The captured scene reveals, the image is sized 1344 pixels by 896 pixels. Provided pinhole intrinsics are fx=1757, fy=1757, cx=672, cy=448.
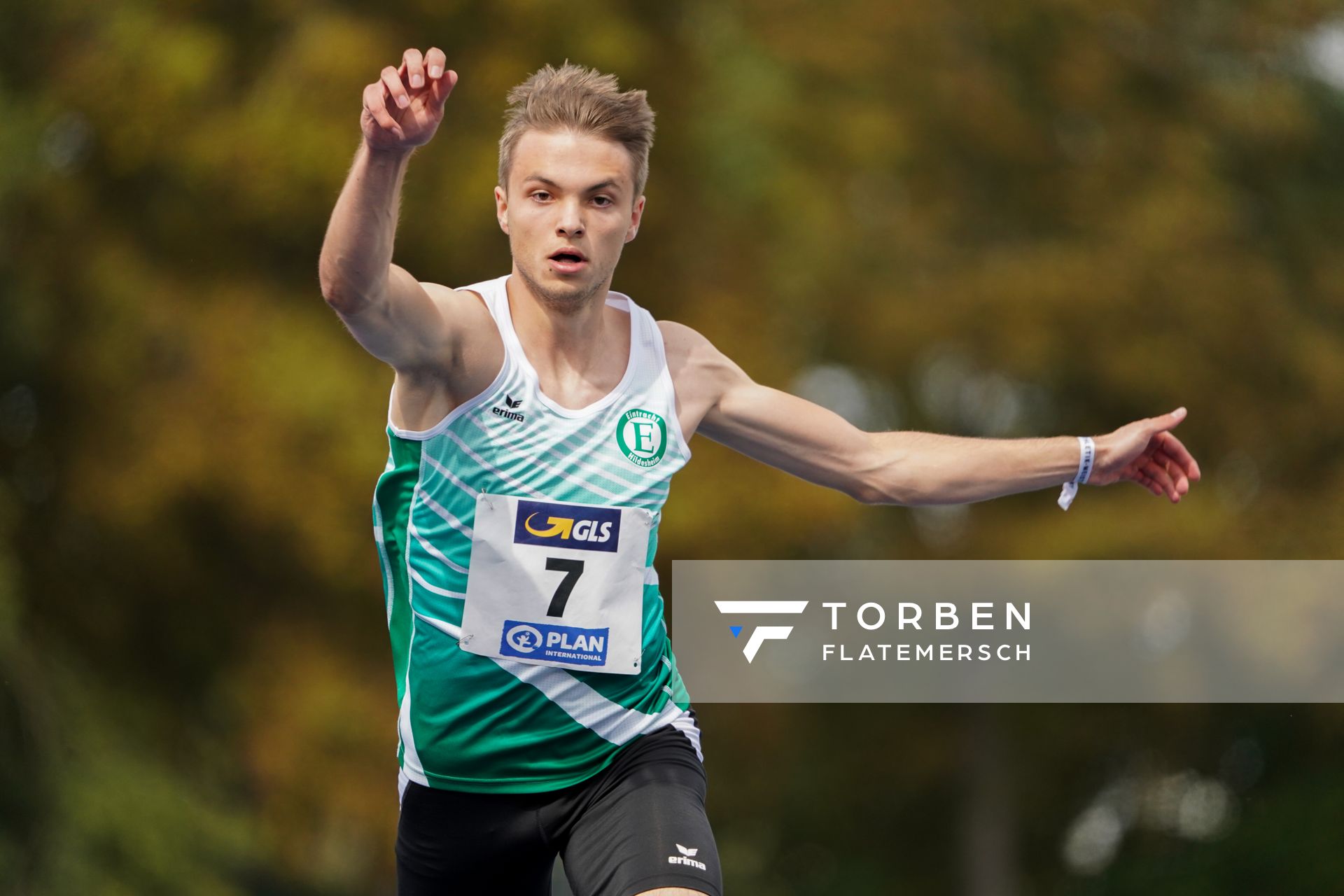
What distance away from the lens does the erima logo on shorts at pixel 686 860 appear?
457cm

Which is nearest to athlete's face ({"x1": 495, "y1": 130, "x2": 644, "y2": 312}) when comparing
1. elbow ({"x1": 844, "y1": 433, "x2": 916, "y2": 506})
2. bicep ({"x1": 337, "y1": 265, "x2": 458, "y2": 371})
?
bicep ({"x1": 337, "y1": 265, "x2": 458, "y2": 371})

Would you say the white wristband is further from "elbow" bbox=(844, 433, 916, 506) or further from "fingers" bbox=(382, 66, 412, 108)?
"fingers" bbox=(382, 66, 412, 108)

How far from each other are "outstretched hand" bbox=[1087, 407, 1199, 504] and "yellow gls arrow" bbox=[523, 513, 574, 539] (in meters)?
1.94

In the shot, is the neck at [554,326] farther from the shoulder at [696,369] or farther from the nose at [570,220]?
the shoulder at [696,369]

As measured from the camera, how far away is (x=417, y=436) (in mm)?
4766

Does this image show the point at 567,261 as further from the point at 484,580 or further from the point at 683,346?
the point at 484,580

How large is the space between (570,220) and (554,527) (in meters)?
0.85

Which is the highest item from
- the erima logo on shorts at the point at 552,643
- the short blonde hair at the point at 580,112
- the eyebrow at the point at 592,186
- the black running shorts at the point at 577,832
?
the short blonde hair at the point at 580,112

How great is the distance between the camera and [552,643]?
15.9 feet

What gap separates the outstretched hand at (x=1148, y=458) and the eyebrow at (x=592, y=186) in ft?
6.22

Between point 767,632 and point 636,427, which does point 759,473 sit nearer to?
point 767,632

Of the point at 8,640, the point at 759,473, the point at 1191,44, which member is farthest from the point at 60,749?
the point at 1191,44

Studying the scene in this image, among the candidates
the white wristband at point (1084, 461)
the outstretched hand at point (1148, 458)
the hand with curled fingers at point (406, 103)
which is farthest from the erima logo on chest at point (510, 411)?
the outstretched hand at point (1148, 458)

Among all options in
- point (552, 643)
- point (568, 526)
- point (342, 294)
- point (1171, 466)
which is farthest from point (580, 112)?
point (1171, 466)
